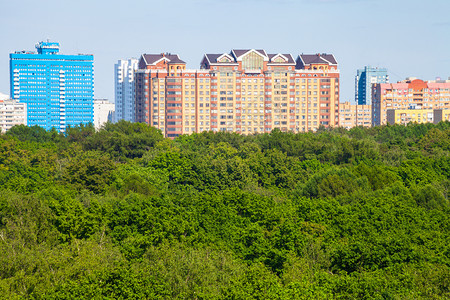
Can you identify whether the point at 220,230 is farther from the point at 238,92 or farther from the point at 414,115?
the point at 414,115

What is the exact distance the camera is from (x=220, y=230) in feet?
184

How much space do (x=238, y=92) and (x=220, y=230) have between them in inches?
4633

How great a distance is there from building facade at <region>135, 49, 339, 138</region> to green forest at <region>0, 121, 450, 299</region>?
245ft

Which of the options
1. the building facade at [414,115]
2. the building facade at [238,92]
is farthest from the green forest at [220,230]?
the building facade at [414,115]

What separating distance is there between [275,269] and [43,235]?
1484 centimetres

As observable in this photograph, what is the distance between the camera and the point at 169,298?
3988 centimetres

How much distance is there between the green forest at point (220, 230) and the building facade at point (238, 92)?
74.6 meters

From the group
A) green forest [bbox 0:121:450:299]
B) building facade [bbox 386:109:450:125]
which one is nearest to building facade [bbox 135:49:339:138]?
building facade [bbox 386:109:450:125]

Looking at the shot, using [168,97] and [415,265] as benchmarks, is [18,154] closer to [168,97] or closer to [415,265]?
[415,265]

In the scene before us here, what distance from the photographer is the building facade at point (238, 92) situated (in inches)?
6654

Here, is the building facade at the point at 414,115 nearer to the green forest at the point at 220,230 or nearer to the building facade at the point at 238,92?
the building facade at the point at 238,92

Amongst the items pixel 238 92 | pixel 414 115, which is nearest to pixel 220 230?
pixel 238 92

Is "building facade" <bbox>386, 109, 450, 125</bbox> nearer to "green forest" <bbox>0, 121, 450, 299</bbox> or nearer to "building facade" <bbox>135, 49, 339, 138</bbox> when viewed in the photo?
"building facade" <bbox>135, 49, 339, 138</bbox>

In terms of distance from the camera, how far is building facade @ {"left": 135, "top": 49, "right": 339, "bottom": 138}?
169000mm
